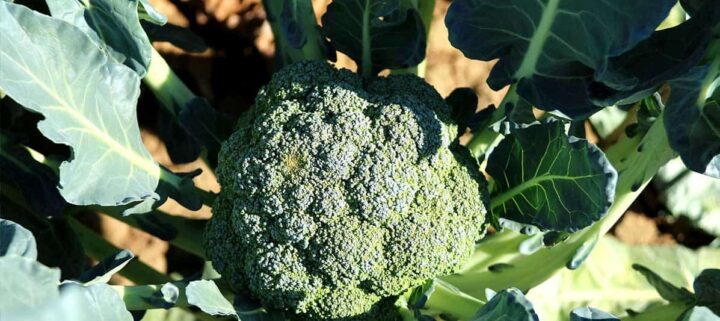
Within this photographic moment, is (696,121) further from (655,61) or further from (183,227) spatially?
(183,227)

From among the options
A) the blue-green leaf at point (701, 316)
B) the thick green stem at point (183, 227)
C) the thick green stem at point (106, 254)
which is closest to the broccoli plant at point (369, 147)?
the blue-green leaf at point (701, 316)

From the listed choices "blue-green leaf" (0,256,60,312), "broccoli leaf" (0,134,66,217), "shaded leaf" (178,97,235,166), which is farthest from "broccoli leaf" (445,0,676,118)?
"broccoli leaf" (0,134,66,217)

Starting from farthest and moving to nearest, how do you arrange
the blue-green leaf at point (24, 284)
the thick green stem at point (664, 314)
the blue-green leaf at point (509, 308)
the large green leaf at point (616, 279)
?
1. the large green leaf at point (616, 279)
2. the thick green stem at point (664, 314)
3. the blue-green leaf at point (509, 308)
4. the blue-green leaf at point (24, 284)

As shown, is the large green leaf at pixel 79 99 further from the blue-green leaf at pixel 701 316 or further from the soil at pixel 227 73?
the blue-green leaf at pixel 701 316

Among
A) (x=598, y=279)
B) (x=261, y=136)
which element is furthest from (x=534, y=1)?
(x=598, y=279)

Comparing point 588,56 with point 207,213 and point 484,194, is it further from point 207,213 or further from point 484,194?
point 207,213

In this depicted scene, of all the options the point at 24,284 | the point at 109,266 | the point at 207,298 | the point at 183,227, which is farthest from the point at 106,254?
the point at 24,284

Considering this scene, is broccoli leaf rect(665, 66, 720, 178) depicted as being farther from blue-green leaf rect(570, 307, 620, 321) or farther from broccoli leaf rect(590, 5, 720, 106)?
blue-green leaf rect(570, 307, 620, 321)
